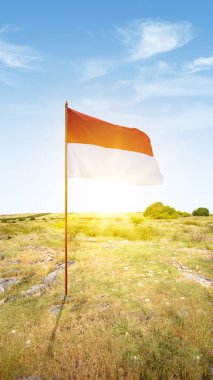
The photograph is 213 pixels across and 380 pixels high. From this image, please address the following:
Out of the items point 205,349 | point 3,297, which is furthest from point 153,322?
point 3,297

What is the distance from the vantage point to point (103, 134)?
354 inches

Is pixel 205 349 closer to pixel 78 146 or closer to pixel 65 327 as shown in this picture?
pixel 65 327

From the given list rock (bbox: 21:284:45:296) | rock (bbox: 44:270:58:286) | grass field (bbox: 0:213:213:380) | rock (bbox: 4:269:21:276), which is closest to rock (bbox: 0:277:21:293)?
grass field (bbox: 0:213:213:380)

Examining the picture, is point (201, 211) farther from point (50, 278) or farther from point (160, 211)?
point (50, 278)

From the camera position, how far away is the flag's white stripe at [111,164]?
26.9 ft

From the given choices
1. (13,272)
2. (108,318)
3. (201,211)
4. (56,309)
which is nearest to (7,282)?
(13,272)

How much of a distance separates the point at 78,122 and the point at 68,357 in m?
5.80

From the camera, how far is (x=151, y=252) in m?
12.5

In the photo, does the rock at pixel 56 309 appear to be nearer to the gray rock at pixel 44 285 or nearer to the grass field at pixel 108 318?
the grass field at pixel 108 318

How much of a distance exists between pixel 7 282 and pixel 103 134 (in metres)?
5.27

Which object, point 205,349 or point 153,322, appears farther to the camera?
point 153,322

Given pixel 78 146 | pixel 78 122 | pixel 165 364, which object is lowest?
pixel 165 364

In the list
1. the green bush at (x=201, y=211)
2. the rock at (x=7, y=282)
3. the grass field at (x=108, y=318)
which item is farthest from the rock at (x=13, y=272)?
the green bush at (x=201, y=211)

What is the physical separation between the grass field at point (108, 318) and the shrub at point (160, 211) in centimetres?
3218
